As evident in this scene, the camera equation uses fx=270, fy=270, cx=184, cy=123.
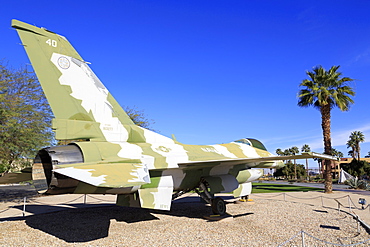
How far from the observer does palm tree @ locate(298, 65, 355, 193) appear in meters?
21.5

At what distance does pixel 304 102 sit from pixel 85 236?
20604 millimetres

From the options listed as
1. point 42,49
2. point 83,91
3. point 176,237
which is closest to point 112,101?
point 83,91

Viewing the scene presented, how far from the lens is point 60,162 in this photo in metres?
6.65

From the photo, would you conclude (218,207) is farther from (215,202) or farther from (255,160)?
(255,160)

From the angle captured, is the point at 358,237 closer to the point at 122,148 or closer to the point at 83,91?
the point at 122,148

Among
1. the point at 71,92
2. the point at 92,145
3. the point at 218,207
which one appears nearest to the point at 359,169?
the point at 218,207

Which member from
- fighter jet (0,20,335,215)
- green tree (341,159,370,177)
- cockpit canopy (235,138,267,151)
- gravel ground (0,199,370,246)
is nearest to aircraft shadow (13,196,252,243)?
gravel ground (0,199,370,246)

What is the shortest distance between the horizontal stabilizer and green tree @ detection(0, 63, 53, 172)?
8.47m

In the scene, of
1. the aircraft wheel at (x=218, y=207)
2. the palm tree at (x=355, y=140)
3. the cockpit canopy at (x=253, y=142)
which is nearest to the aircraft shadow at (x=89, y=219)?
the aircraft wheel at (x=218, y=207)

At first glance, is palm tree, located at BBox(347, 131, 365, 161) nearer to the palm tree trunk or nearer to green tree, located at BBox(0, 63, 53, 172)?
the palm tree trunk

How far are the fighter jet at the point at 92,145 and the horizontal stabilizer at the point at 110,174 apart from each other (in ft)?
0.08

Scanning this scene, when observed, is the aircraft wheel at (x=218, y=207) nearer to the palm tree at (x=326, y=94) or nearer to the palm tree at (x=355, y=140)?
the palm tree at (x=326, y=94)

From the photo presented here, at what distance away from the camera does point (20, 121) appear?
13.8 metres

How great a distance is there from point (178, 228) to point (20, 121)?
10.4 metres
